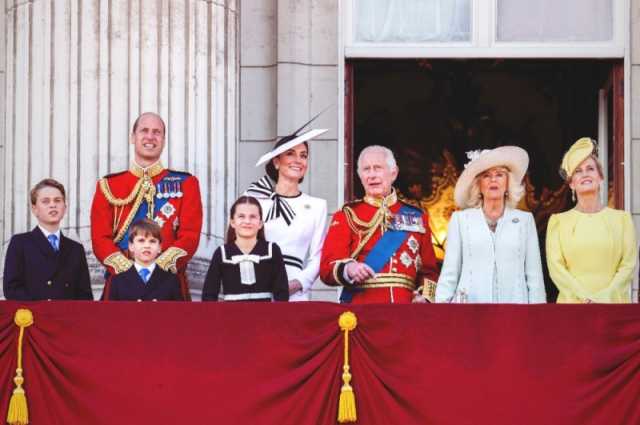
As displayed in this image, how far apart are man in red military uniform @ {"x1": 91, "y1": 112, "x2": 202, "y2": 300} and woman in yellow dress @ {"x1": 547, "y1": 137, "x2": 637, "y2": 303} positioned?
2259 mm

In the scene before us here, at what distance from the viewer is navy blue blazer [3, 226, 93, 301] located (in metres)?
12.5

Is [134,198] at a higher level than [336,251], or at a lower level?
higher

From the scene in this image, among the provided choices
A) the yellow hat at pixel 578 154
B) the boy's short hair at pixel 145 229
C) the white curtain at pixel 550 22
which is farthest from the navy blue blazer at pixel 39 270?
the white curtain at pixel 550 22

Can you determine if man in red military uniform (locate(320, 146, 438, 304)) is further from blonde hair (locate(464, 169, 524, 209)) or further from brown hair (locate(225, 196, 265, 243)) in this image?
brown hair (locate(225, 196, 265, 243))

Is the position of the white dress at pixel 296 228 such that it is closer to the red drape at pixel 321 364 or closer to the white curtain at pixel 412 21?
the red drape at pixel 321 364

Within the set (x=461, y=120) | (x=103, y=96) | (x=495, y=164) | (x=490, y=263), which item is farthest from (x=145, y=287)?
(x=461, y=120)

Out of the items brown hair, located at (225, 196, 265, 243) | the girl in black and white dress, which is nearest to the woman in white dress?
brown hair, located at (225, 196, 265, 243)

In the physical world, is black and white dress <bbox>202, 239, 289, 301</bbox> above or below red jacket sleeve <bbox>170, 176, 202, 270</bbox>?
below

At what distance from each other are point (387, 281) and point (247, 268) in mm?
899

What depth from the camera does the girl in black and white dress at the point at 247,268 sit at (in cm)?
1230

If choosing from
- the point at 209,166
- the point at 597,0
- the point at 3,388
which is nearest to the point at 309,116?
the point at 209,166

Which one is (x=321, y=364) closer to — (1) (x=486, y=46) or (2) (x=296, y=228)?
(2) (x=296, y=228)

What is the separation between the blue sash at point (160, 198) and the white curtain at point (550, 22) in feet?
11.2

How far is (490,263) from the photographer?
→ 12.3 m
